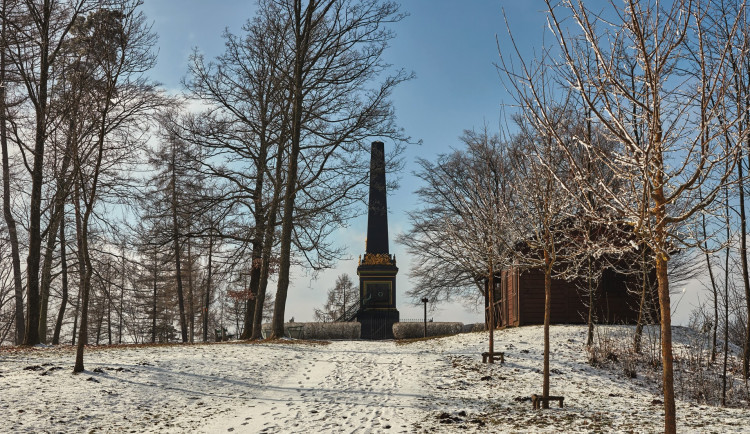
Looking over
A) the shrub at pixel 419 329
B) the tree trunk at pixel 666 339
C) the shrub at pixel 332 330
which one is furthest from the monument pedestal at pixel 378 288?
the tree trunk at pixel 666 339

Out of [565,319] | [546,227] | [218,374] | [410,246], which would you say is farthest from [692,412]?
[410,246]

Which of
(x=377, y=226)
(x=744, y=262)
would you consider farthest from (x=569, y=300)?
(x=377, y=226)

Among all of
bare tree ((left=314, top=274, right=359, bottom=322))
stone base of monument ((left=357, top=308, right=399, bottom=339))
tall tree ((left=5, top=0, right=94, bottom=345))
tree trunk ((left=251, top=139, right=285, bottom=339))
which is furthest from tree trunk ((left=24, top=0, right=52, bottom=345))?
bare tree ((left=314, top=274, right=359, bottom=322))

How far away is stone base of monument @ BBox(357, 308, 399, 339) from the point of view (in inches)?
1196

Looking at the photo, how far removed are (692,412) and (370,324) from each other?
76.3 feet

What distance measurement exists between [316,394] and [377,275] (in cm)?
2307

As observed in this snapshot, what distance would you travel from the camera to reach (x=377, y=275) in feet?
108

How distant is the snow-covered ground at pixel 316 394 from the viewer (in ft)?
24.8

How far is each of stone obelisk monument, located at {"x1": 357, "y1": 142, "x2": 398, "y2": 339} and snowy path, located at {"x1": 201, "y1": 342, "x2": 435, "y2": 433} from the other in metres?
17.1

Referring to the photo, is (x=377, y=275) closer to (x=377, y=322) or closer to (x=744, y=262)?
(x=377, y=322)

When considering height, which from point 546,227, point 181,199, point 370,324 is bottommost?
point 370,324

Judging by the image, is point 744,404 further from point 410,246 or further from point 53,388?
point 410,246

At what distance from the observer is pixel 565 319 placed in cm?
2036

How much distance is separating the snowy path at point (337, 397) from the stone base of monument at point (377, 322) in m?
15.8
